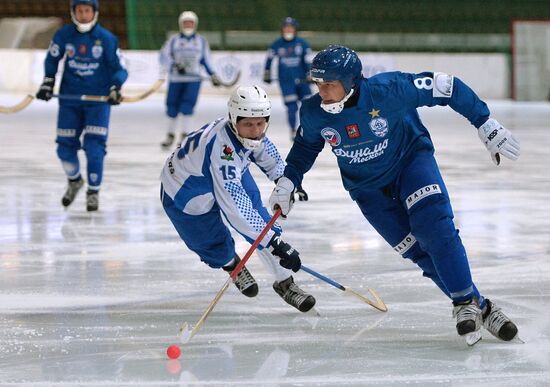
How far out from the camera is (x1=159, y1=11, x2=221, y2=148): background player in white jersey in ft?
39.2

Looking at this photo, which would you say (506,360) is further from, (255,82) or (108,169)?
(255,82)

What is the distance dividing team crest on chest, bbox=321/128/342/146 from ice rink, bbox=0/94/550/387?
68 centimetres

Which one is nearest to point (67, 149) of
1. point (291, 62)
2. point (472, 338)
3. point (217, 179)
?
point (217, 179)

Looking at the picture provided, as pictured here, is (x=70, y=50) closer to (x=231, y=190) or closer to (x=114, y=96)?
(x=114, y=96)

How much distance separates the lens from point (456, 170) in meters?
9.19

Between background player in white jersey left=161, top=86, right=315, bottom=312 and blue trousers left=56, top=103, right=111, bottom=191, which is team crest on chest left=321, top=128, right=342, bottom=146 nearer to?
background player in white jersey left=161, top=86, right=315, bottom=312

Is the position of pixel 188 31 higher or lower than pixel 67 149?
lower

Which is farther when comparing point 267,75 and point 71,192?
point 267,75

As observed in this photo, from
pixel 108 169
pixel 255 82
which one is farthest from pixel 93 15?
pixel 255 82

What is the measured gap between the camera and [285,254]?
13.1ft

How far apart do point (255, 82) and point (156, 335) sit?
48.6ft

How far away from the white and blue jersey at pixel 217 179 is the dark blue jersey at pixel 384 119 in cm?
35

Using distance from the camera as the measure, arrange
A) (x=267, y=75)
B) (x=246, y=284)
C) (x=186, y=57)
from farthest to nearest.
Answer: (x=267, y=75) → (x=186, y=57) → (x=246, y=284)

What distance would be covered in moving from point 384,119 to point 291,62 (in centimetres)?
979
